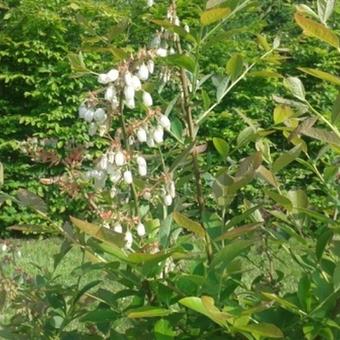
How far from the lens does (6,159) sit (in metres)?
8.27

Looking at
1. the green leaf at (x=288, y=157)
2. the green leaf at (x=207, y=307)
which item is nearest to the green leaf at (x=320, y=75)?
the green leaf at (x=288, y=157)

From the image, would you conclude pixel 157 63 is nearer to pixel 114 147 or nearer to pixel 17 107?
pixel 114 147

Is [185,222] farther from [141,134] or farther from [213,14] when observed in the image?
[213,14]

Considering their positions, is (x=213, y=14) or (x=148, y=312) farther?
(x=213, y=14)

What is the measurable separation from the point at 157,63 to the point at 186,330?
613mm

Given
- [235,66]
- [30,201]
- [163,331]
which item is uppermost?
[235,66]

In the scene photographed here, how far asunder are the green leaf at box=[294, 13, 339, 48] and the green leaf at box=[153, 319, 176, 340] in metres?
0.60

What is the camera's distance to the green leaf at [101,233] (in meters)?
1.43

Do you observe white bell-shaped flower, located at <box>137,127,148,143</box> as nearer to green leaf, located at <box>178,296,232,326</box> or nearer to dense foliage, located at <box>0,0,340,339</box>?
dense foliage, located at <box>0,0,340,339</box>

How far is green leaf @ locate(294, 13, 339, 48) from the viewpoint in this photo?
1590 mm

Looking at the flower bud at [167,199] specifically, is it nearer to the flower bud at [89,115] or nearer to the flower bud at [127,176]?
the flower bud at [127,176]

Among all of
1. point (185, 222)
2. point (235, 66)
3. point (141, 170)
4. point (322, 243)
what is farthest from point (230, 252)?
point (235, 66)

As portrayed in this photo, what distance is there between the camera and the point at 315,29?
160 cm

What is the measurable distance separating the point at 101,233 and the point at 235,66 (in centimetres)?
64
